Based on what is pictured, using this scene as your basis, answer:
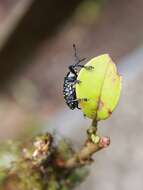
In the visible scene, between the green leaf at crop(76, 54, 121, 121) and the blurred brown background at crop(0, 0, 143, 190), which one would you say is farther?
the blurred brown background at crop(0, 0, 143, 190)

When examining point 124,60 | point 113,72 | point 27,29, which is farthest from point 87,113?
point 27,29

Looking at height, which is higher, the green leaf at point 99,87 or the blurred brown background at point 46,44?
the blurred brown background at point 46,44

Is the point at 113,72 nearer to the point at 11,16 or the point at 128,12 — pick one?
the point at 11,16

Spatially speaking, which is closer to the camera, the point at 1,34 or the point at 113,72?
Result: the point at 113,72

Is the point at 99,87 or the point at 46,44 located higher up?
the point at 46,44

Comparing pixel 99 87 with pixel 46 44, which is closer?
pixel 99 87

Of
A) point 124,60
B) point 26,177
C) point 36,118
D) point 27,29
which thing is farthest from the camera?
point 27,29

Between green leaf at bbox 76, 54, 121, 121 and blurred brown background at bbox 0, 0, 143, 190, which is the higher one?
blurred brown background at bbox 0, 0, 143, 190

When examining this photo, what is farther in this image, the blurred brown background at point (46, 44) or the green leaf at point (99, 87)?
the blurred brown background at point (46, 44)
